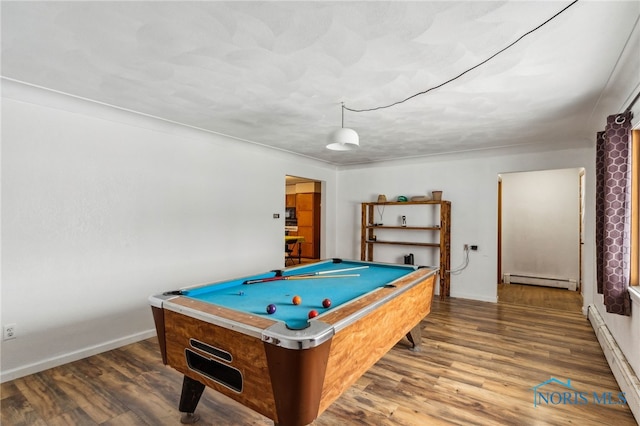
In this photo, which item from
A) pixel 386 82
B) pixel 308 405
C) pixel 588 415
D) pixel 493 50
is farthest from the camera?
pixel 386 82

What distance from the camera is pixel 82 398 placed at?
2.25 meters

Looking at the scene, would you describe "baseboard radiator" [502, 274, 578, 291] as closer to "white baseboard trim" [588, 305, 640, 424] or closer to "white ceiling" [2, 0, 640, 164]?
"white baseboard trim" [588, 305, 640, 424]

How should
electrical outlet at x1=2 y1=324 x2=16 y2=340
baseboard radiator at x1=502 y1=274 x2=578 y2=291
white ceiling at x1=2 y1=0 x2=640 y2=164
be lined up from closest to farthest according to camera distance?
white ceiling at x1=2 y1=0 x2=640 y2=164 → electrical outlet at x1=2 y1=324 x2=16 y2=340 → baseboard radiator at x1=502 y1=274 x2=578 y2=291

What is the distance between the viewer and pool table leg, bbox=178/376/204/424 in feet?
6.56

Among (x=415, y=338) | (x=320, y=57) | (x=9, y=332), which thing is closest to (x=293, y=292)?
(x=415, y=338)

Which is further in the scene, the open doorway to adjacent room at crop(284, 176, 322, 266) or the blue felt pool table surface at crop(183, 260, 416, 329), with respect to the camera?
the open doorway to adjacent room at crop(284, 176, 322, 266)

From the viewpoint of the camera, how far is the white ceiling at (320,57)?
1580 mm

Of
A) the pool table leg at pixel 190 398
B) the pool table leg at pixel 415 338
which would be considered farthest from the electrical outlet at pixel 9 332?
the pool table leg at pixel 415 338

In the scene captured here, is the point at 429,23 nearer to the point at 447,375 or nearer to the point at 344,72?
the point at 344,72

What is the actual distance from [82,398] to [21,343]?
83 centimetres

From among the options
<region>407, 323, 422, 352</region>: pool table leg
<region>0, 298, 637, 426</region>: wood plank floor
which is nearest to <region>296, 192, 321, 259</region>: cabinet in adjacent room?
<region>0, 298, 637, 426</region>: wood plank floor

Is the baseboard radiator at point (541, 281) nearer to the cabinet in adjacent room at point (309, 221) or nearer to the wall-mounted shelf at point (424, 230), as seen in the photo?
the wall-mounted shelf at point (424, 230)

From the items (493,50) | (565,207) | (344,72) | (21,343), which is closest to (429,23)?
(493,50)

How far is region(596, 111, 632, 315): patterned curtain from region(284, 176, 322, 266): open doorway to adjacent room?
20.5 feet
